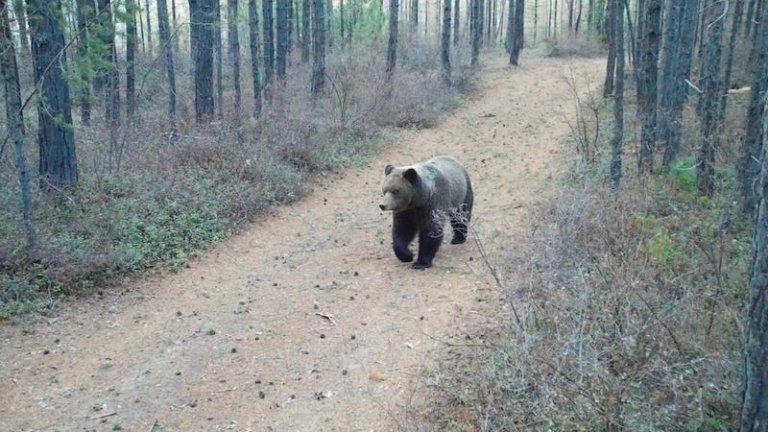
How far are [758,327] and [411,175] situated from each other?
5.70 metres

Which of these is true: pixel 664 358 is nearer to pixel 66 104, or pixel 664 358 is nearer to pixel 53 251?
pixel 53 251

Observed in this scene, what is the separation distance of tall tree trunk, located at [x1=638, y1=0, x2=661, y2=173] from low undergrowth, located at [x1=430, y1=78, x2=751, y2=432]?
411 cm

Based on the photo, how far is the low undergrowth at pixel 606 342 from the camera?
15.3 feet

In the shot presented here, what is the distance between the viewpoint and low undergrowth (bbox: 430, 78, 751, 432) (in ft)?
15.3

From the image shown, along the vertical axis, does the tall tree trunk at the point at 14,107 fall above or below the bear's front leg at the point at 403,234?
above

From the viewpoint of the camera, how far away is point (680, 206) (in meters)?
10.2

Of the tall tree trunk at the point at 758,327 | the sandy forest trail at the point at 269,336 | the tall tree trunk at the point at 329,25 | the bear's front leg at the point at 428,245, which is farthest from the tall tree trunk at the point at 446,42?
the tall tree trunk at the point at 758,327

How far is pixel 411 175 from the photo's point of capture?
901cm

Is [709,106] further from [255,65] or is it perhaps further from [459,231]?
[255,65]

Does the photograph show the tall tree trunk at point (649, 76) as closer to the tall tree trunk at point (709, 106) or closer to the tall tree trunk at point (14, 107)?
the tall tree trunk at point (709, 106)

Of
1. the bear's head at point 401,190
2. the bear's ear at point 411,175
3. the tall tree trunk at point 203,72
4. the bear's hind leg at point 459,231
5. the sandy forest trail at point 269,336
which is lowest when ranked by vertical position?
the sandy forest trail at point 269,336

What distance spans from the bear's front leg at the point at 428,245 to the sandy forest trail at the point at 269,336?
0.76 feet

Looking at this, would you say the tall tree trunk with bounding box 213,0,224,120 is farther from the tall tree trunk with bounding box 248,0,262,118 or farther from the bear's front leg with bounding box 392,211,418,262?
the bear's front leg with bounding box 392,211,418,262

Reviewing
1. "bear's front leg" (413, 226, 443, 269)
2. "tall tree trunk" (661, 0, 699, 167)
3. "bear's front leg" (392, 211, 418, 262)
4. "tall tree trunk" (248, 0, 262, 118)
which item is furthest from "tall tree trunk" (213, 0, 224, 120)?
"tall tree trunk" (661, 0, 699, 167)
